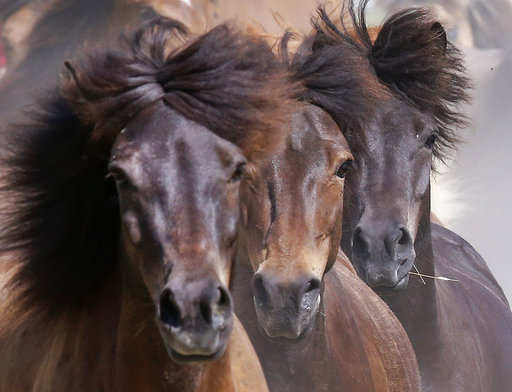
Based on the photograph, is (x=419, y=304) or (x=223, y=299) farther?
(x=419, y=304)

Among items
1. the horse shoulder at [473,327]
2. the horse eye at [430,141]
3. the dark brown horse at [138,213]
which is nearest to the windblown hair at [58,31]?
the horse shoulder at [473,327]

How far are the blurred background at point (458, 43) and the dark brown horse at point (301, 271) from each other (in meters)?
1.55

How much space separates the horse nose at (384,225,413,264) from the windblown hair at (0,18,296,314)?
0.98 metres

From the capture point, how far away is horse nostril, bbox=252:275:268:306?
311 centimetres

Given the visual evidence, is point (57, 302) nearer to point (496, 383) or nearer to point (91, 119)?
point (91, 119)

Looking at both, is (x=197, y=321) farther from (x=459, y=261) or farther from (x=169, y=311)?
(x=459, y=261)

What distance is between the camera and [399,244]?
147 inches

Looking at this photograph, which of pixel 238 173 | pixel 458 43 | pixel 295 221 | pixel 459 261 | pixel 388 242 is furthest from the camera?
pixel 458 43

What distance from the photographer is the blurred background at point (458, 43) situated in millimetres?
8250

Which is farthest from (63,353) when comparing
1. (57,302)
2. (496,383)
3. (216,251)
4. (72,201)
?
(496,383)

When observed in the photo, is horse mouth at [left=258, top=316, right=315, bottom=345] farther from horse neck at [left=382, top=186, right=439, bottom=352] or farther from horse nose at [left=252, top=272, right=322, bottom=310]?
horse neck at [left=382, top=186, right=439, bottom=352]

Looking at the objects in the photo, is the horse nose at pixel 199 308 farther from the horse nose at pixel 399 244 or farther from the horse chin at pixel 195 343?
the horse nose at pixel 399 244

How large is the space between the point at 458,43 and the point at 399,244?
11010 mm

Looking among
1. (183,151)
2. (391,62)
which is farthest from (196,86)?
(391,62)
